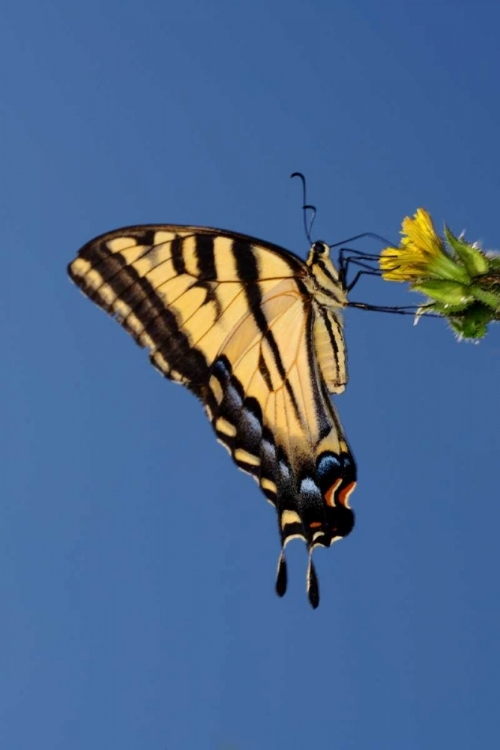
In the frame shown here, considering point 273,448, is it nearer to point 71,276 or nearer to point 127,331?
point 127,331

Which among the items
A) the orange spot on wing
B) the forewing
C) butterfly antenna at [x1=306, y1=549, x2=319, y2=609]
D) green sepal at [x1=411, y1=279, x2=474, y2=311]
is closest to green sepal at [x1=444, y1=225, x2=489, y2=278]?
green sepal at [x1=411, y1=279, x2=474, y2=311]

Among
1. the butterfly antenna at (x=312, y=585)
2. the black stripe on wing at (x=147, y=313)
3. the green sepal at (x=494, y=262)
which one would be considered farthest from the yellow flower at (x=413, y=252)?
the butterfly antenna at (x=312, y=585)

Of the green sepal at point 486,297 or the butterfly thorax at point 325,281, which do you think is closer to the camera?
the green sepal at point 486,297

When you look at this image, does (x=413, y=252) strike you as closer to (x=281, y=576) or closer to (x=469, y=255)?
(x=469, y=255)

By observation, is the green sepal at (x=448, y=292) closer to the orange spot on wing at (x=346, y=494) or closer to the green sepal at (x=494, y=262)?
the green sepal at (x=494, y=262)

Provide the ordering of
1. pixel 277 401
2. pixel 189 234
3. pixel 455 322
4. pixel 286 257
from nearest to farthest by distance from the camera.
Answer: pixel 455 322 → pixel 189 234 → pixel 286 257 → pixel 277 401

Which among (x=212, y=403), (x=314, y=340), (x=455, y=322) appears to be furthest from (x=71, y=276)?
(x=455, y=322)
